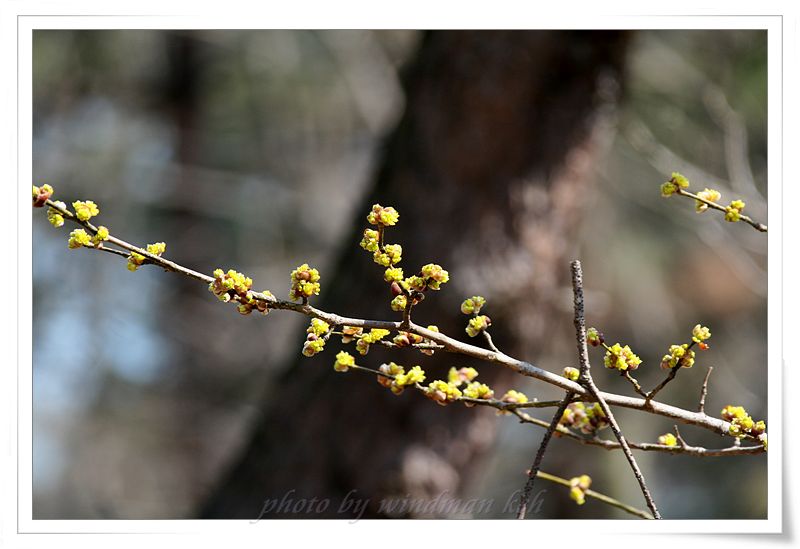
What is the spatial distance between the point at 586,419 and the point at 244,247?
12.8ft

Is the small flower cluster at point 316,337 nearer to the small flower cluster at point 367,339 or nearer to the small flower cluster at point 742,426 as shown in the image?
the small flower cluster at point 367,339

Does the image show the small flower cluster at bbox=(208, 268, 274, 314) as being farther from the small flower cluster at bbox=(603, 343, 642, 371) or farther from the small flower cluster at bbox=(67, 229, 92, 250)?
the small flower cluster at bbox=(603, 343, 642, 371)

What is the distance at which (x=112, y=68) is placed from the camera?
4.04m

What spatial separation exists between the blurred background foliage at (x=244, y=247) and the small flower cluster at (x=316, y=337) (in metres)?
1.99

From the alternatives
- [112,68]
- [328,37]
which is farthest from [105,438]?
[328,37]

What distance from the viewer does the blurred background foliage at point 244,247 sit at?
3238mm

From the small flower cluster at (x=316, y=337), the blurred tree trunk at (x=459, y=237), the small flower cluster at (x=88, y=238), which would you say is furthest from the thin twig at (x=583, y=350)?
the blurred tree trunk at (x=459, y=237)

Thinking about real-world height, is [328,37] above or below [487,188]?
above

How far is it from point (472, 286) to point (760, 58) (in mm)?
1012

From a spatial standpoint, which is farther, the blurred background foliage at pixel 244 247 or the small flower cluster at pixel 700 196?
the blurred background foliage at pixel 244 247

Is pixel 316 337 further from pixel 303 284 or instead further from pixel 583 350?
pixel 583 350

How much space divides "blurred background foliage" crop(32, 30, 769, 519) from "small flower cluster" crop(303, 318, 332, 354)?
6.54 feet

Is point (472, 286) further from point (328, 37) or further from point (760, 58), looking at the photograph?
point (328, 37)

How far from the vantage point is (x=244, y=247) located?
456 cm
